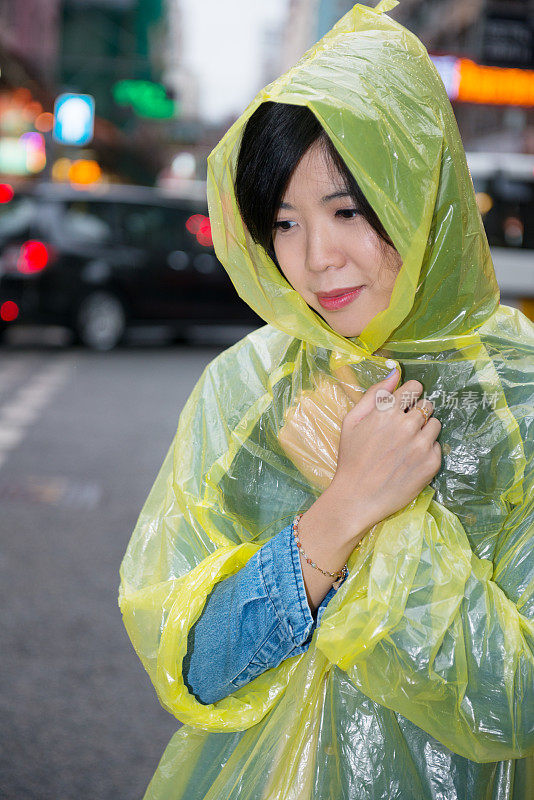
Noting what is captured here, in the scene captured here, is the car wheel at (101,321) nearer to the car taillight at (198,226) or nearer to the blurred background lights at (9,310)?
the blurred background lights at (9,310)

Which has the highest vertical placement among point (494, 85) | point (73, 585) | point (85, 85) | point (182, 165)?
point (494, 85)

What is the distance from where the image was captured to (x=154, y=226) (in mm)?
9664

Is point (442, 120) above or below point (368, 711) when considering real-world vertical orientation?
above

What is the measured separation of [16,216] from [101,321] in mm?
1406

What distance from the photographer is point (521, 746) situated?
1102 millimetres

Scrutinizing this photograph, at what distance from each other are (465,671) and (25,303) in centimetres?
850

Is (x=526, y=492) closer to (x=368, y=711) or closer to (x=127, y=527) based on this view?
(x=368, y=711)

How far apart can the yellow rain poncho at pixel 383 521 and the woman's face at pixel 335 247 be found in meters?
0.04

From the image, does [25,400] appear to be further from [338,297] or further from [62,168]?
[62,168]

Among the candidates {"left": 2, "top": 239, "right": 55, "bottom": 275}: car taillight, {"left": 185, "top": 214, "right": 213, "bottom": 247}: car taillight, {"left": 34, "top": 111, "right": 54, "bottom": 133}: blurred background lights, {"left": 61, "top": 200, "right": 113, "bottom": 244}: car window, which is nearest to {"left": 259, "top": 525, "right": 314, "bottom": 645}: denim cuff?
{"left": 2, "top": 239, "right": 55, "bottom": 275}: car taillight

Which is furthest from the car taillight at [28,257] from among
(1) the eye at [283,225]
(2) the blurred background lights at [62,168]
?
(2) the blurred background lights at [62,168]

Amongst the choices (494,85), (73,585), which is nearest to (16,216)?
(73,585)

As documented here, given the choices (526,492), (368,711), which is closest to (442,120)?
(526,492)

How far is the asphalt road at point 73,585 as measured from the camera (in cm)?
273
